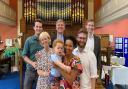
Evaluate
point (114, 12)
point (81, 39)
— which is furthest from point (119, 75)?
point (81, 39)

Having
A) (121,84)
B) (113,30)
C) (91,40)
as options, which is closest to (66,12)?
(113,30)

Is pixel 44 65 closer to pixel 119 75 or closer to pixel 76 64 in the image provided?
pixel 76 64

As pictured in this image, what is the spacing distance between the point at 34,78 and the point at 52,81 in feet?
4.86

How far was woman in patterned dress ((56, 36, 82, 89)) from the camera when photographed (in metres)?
3.32

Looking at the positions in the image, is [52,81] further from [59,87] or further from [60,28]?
[60,28]

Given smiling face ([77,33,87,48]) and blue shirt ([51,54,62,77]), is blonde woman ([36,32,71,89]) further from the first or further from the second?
smiling face ([77,33,87,48])

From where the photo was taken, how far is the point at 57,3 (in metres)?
17.0

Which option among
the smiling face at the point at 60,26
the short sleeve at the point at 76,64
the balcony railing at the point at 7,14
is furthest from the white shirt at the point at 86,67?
the balcony railing at the point at 7,14

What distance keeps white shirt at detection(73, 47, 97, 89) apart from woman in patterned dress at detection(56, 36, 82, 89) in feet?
0.72

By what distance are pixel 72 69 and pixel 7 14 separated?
42.6 ft

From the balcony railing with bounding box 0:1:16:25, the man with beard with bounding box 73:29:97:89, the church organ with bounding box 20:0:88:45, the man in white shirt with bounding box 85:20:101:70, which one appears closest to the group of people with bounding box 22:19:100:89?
the man with beard with bounding box 73:29:97:89

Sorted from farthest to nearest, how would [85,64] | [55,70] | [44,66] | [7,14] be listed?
1. [7,14]
2. [44,66]
3. [85,64]
4. [55,70]

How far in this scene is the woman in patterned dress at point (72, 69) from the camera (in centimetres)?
332

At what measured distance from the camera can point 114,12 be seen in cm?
1186
